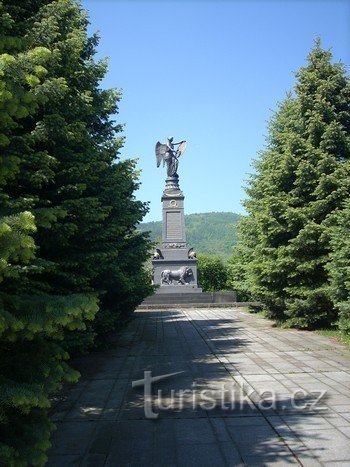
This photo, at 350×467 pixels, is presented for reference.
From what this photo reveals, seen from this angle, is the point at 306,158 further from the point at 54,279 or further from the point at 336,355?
the point at 54,279

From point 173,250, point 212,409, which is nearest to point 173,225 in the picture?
point 173,250

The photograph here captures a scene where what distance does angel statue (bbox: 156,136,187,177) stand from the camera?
95.9 ft

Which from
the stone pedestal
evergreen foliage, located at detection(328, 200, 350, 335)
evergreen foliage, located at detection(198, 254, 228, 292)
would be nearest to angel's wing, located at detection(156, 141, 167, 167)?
the stone pedestal

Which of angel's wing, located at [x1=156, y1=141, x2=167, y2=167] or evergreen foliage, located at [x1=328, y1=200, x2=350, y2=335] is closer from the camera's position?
evergreen foliage, located at [x1=328, y1=200, x2=350, y2=335]

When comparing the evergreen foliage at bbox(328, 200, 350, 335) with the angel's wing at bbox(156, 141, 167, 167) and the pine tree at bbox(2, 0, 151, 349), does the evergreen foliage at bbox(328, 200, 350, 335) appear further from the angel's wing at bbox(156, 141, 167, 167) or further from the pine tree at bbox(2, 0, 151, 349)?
the angel's wing at bbox(156, 141, 167, 167)

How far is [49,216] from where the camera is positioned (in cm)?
358

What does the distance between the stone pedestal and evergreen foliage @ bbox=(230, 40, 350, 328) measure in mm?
11566

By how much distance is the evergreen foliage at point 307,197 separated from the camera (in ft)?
40.9

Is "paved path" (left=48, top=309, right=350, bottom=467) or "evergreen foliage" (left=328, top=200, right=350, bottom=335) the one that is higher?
"evergreen foliage" (left=328, top=200, right=350, bottom=335)

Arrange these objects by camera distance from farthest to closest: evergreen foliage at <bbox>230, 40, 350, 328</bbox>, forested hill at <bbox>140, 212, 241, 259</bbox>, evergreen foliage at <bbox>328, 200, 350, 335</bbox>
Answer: forested hill at <bbox>140, 212, 241, 259</bbox>, evergreen foliage at <bbox>230, 40, 350, 328</bbox>, evergreen foliage at <bbox>328, 200, 350, 335</bbox>

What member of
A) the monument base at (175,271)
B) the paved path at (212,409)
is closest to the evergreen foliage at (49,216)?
the paved path at (212,409)

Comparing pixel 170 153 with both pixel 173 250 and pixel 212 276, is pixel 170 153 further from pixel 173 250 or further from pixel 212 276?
pixel 212 276

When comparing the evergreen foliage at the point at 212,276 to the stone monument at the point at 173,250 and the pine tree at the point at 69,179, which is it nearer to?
the stone monument at the point at 173,250

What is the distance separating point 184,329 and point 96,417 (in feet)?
27.7
